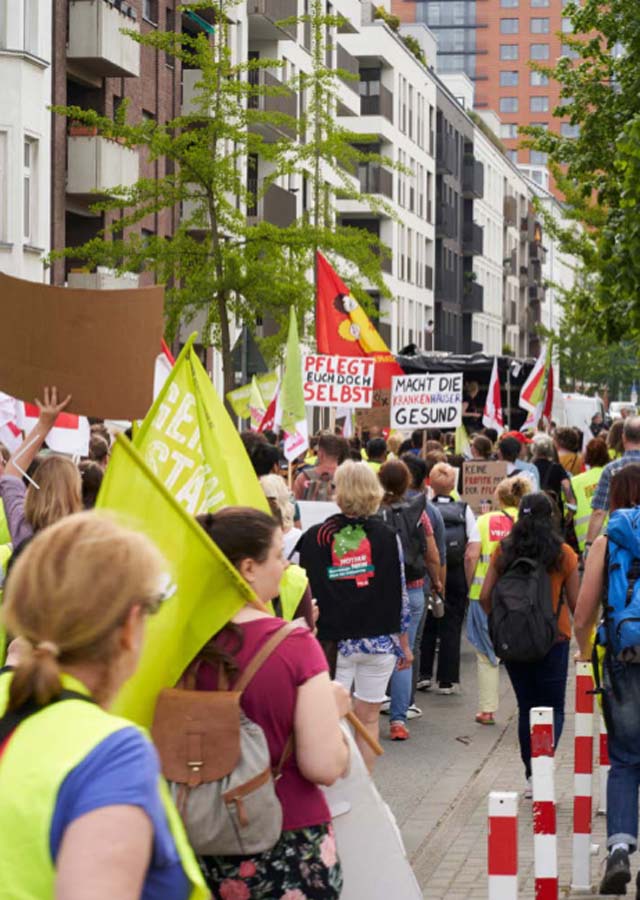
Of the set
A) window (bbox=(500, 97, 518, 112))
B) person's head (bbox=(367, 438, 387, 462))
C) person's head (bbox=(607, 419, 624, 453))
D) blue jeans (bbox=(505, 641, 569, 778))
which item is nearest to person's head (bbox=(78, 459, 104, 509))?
blue jeans (bbox=(505, 641, 569, 778))

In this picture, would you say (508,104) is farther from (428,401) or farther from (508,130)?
(428,401)

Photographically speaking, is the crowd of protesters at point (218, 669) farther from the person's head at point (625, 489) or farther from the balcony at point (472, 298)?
the balcony at point (472, 298)

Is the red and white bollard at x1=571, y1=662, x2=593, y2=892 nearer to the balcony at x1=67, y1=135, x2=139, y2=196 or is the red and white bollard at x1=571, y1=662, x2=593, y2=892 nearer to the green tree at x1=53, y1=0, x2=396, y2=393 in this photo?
the green tree at x1=53, y1=0, x2=396, y2=393

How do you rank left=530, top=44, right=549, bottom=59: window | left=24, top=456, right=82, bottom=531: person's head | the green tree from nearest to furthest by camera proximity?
left=24, top=456, right=82, bottom=531: person's head, the green tree, left=530, top=44, right=549, bottom=59: window

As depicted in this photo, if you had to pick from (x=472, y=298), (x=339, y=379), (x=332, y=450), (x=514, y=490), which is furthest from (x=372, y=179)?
(x=514, y=490)

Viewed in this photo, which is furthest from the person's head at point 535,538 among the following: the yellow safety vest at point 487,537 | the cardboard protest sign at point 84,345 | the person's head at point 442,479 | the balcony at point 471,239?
the balcony at point 471,239

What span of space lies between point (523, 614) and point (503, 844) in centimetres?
451

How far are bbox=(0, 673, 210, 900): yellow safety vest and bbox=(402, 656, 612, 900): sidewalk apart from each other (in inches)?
205

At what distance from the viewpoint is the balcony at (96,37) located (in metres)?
36.5

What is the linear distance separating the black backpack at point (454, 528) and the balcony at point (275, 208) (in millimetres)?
36243

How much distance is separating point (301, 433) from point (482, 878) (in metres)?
11.1

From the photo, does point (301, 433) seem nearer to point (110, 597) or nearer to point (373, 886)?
point (373, 886)

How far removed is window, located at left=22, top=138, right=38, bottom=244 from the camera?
34812 mm

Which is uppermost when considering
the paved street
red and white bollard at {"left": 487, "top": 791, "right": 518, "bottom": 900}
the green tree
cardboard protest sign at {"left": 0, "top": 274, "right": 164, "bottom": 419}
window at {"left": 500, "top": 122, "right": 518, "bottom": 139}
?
window at {"left": 500, "top": 122, "right": 518, "bottom": 139}
